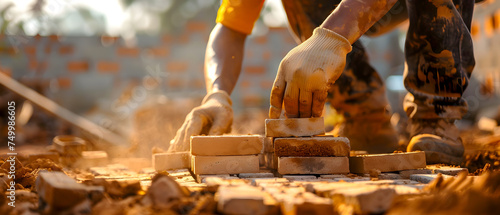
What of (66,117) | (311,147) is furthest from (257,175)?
(66,117)

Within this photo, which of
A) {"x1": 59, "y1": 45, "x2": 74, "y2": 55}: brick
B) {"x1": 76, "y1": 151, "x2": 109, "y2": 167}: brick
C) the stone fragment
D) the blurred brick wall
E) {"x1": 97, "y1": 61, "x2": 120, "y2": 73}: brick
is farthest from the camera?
{"x1": 97, "y1": 61, "x2": 120, "y2": 73}: brick

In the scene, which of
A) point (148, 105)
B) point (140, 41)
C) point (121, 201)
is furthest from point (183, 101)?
point (121, 201)

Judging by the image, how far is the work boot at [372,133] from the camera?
3541mm

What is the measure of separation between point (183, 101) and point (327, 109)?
3.87 m

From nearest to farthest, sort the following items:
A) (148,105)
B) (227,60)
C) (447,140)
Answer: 1. (447,140)
2. (227,60)
3. (148,105)

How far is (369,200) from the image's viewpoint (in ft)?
4.23

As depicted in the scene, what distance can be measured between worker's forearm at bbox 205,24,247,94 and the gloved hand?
0.75ft

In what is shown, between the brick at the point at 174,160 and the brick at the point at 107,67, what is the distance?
654cm

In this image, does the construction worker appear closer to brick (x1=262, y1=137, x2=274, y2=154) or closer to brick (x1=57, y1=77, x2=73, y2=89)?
brick (x1=262, y1=137, x2=274, y2=154)

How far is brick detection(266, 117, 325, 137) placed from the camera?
2074mm

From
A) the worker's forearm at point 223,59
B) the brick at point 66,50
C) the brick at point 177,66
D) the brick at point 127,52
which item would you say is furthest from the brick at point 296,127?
the brick at point 66,50

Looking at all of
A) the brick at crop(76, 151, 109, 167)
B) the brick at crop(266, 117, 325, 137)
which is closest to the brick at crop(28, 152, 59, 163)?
the brick at crop(76, 151, 109, 167)

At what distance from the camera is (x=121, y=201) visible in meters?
1.50

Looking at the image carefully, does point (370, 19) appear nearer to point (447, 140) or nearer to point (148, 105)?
point (447, 140)
